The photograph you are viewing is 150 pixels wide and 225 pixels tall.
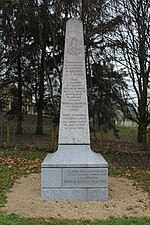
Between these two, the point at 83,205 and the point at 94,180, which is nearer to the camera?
the point at 83,205

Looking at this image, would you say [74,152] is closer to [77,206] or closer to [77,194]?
[77,194]

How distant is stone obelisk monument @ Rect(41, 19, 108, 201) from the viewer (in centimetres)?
752

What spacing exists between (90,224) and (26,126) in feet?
72.6

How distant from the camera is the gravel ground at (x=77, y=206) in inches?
248

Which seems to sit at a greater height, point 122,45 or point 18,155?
point 122,45

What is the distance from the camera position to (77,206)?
274 inches

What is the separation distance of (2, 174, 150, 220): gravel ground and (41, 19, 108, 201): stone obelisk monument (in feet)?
0.94

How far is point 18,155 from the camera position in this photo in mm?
13883

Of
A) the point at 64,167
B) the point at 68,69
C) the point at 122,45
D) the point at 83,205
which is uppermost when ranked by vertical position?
the point at 122,45

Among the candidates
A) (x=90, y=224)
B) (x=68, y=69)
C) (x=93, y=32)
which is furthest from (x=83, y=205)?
(x=93, y=32)

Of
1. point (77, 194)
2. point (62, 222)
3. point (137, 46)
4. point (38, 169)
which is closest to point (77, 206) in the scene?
point (77, 194)

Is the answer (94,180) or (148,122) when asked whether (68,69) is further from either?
(148,122)

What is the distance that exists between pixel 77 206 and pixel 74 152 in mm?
1324

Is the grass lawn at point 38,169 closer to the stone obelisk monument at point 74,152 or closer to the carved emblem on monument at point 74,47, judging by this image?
the stone obelisk monument at point 74,152
